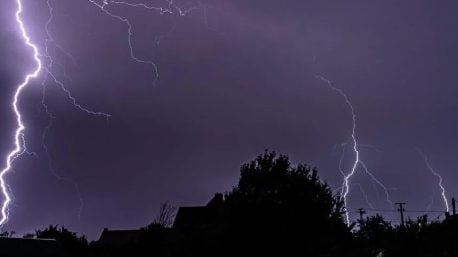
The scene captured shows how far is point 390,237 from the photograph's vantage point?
16.3 metres

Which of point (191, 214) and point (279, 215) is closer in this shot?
point (279, 215)

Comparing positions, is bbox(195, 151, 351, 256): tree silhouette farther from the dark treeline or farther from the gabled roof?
the gabled roof

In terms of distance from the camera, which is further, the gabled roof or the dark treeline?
the gabled roof

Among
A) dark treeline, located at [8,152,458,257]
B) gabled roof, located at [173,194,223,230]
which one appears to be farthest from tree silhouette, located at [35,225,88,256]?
dark treeline, located at [8,152,458,257]

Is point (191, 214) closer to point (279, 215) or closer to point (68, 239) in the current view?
point (68, 239)

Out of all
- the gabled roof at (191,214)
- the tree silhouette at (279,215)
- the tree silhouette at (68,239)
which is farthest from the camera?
the gabled roof at (191,214)

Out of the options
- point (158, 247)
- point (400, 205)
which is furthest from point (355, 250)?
point (400, 205)

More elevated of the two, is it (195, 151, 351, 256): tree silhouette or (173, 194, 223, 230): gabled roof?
(173, 194, 223, 230): gabled roof

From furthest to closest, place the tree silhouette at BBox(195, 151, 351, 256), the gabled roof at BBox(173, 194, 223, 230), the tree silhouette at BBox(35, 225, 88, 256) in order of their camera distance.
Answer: the gabled roof at BBox(173, 194, 223, 230)
the tree silhouette at BBox(35, 225, 88, 256)
the tree silhouette at BBox(195, 151, 351, 256)

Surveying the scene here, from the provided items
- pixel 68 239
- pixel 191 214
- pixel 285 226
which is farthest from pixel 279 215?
pixel 191 214

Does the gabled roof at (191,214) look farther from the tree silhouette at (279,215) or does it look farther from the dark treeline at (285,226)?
the tree silhouette at (279,215)

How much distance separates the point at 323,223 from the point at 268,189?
5.75 feet

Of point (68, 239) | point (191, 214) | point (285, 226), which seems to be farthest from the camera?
point (191, 214)

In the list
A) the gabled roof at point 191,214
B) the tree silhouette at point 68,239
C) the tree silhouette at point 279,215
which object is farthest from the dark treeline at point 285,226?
the gabled roof at point 191,214
